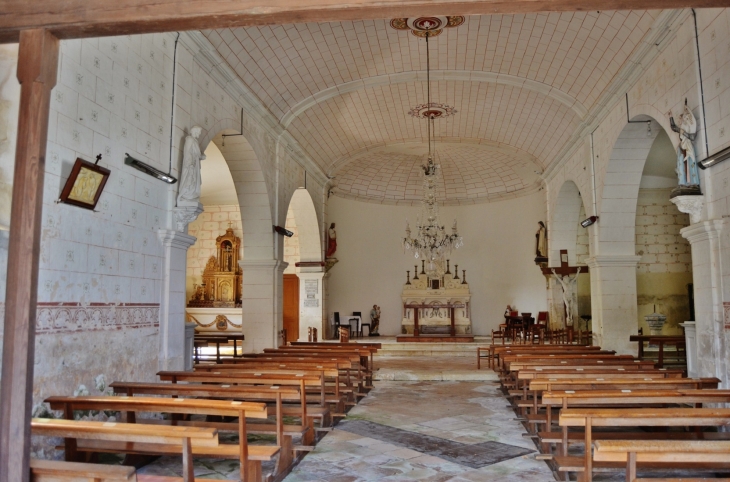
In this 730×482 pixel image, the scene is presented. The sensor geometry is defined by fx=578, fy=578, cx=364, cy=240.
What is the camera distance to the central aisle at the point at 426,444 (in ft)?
15.5

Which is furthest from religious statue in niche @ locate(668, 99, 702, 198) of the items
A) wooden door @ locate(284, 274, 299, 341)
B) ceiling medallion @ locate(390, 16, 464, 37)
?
wooden door @ locate(284, 274, 299, 341)

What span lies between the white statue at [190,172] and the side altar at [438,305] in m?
10.3

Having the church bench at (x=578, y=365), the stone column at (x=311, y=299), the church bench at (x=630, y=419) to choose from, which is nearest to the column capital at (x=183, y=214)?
the church bench at (x=578, y=365)

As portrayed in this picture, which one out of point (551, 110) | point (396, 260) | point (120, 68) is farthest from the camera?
point (396, 260)

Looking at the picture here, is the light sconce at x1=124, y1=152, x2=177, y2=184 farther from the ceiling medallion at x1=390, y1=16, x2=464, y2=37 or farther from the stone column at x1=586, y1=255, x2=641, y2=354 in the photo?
the stone column at x1=586, y1=255, x2=641, y2=354

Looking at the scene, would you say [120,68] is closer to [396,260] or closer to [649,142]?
[649,142]

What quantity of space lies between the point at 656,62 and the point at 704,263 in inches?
125

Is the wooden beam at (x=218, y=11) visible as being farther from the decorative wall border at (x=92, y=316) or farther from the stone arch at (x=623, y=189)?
the stone arch at (x=623, y=189)

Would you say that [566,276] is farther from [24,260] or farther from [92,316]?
[24,260]

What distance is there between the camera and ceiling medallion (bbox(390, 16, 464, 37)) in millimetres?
9094

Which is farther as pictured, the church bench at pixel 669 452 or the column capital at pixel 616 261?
the column capital at pixel 616 261

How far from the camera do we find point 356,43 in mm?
9984

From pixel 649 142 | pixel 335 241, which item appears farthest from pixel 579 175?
pixel 335 241

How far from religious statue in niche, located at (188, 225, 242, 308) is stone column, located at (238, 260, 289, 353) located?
227 inches
